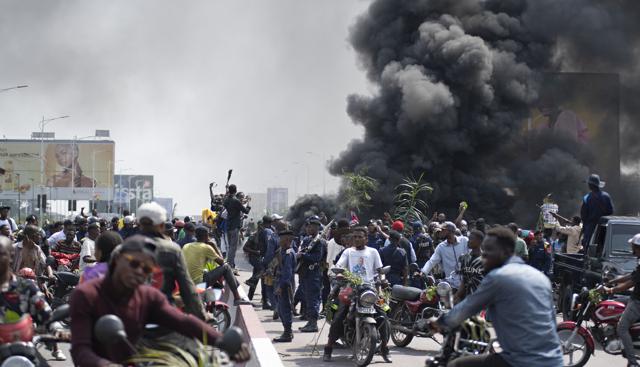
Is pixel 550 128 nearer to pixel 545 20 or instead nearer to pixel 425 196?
pixel 545 20

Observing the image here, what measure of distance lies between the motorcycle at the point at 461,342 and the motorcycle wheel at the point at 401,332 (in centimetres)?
515

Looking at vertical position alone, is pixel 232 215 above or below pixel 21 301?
above

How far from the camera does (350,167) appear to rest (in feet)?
Answer: 151

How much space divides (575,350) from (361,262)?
2615mm

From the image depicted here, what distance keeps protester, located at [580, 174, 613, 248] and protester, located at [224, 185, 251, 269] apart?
700 cm

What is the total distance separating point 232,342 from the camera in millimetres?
4504

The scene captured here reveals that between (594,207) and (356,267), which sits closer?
(356,267)

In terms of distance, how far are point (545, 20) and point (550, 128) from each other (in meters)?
5.08

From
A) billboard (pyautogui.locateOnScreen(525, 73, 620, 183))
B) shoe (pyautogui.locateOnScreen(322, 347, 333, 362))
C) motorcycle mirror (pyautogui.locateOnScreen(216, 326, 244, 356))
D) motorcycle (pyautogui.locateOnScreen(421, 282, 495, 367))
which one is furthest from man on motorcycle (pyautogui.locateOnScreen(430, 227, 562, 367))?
billboard (pyautogui.locateOnScreen(525, 73, 620, 183))

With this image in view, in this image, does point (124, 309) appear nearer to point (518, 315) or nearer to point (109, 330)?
point (109, 330)

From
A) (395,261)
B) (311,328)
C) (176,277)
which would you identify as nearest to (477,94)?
(311,328)

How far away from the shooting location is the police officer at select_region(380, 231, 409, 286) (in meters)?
13.7

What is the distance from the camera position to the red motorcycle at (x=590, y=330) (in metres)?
10.6

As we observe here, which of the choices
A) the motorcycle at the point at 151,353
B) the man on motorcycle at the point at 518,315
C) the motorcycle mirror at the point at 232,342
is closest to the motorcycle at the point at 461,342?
the man on motorcycle at the point at 518,315
